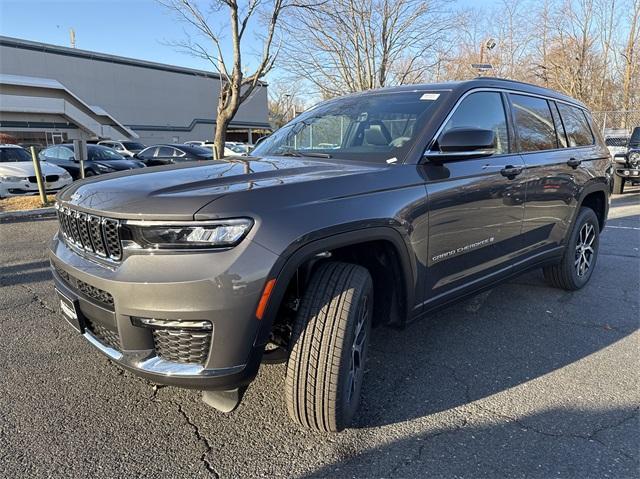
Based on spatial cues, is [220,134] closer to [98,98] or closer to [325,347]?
[325,347]

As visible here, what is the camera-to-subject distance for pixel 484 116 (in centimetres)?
336

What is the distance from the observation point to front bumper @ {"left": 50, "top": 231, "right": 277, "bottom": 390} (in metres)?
1.90

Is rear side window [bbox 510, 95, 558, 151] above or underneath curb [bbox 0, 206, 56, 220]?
above

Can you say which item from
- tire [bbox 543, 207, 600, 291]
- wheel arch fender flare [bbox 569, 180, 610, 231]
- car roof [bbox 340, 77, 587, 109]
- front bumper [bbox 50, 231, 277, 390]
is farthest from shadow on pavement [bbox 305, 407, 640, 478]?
wheel arch fender flare [bbox 569, 180, 610, 231]

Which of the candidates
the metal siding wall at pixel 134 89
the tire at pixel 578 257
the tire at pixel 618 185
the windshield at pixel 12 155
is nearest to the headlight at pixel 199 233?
the tire at pixel 578 257

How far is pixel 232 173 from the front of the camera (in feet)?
8.14

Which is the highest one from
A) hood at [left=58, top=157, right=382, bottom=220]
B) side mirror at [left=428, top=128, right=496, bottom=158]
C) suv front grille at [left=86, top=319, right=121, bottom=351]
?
side mirror at [left=428, top=128, right=496, bottom=158]

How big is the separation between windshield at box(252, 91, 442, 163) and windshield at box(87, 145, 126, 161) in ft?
39.0

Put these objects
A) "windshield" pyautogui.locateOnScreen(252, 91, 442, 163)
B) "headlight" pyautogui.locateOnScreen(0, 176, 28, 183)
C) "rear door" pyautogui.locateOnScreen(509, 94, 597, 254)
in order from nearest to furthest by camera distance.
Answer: "windshield" pyautogui.locateOnScreen(252, 91, 442, 163), "rear door" pyautogui.locateOnScreen(509, 94, 597, 254), "headlight" pyautogui.locateOnScreen(0, 176, 28, 183)

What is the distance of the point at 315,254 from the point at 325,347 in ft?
1.43

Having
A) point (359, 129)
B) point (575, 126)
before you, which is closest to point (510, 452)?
point (359, 129)

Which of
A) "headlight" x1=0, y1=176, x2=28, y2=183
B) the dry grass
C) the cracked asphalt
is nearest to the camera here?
the cracked asphalt

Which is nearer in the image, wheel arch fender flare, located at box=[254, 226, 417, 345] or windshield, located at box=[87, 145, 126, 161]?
wheel arch fender flare, located at box=[254, 226, 417, 345]

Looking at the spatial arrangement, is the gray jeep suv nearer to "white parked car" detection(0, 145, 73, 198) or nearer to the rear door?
the rear door
